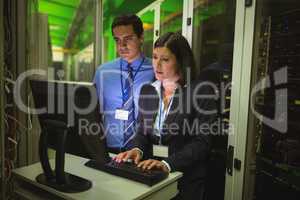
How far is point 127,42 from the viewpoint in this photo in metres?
2.22

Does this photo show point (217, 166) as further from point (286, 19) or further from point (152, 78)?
point (286, 19)

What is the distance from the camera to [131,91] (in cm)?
218

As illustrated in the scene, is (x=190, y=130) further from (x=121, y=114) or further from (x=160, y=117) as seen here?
(x=121, y=114)

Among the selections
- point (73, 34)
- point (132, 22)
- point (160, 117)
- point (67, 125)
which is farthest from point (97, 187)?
point (73, 34)

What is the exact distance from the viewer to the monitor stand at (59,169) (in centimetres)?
126

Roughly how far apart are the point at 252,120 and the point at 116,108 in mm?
1130

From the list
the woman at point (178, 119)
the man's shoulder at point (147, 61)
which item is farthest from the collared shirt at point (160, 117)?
the man's shoulder at point (147, 61)

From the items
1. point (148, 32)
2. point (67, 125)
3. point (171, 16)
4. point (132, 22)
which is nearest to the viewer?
point (67, 125)

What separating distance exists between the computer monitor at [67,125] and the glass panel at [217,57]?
36.0 inches

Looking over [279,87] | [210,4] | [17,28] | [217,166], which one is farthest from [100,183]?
[210,4]

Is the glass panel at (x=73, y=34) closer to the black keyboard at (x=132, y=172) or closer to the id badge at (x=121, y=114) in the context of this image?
the id badge at (x=121, y=114)

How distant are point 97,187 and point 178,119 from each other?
740 mm

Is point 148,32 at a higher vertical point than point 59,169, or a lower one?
higher

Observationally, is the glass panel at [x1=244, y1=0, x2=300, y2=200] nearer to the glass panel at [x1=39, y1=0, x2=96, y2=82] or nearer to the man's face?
the man's face
